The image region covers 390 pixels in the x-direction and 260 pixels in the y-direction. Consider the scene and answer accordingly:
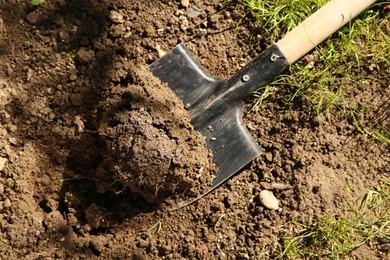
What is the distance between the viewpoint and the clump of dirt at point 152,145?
7.38 ft

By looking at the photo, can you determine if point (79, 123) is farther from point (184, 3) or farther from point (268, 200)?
point (268, 200)

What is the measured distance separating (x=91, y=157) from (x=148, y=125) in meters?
0.45

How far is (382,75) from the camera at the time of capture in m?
2.68

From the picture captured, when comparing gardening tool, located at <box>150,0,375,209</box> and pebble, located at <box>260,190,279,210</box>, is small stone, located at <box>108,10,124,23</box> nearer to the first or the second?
gardening tool, located at <box>150,0,375,209</box>

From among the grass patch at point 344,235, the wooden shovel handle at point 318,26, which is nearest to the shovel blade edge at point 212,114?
the wooden shovel handle at point 318,26

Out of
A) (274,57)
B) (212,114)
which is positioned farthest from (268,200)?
(274,57)

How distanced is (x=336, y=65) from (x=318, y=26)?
352 mm

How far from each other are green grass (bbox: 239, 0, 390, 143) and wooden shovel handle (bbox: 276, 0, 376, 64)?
7.5 inches

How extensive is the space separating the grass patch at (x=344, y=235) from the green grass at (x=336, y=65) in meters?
0.46

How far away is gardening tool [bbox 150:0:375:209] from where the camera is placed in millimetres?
2434

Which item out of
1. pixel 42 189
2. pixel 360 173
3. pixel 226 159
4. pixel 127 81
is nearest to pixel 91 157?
pixel 42 189

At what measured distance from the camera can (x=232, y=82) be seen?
8.18 ft

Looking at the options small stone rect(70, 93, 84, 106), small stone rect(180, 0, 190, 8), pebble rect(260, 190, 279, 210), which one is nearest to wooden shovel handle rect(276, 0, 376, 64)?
small stone rect(180, 0, 190, 8)

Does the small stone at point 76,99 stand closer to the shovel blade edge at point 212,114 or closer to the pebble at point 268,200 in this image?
the shovel blade edge at point 212,114
